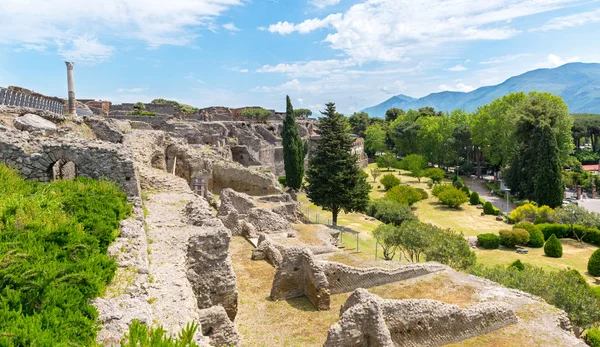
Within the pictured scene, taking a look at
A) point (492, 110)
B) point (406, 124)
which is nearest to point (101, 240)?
point (492, 110)

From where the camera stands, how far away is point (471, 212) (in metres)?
42.6

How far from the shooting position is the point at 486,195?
5172 cm

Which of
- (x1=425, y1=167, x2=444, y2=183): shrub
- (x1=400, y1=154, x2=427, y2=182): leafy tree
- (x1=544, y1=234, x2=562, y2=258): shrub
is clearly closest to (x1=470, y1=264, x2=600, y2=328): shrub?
(x1=544, y1=234, x2=562, y2=258): shrub

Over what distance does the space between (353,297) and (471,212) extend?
1440 inches

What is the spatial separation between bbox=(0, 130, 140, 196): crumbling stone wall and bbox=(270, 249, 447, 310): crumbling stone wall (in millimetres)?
5201

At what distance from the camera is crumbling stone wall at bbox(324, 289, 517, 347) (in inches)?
359

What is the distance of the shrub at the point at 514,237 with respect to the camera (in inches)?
1184

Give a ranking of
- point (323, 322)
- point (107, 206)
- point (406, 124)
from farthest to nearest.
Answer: point (406, 124) → point (323, 322) → point (107, 206)

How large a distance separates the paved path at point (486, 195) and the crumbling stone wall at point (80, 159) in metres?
42.2

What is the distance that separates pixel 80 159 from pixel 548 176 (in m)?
43.2

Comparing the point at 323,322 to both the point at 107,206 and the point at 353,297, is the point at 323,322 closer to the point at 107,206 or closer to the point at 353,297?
the point at 353,297

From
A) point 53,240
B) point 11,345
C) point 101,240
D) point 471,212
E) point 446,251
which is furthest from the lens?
point 471,212

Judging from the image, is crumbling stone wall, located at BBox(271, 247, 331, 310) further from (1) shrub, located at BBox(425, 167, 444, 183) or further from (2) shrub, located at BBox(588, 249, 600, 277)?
(1) shrub, located at BBox(425, 167, 444, 183)

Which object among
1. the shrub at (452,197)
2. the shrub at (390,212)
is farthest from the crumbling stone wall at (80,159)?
the shrub at (452,197)
